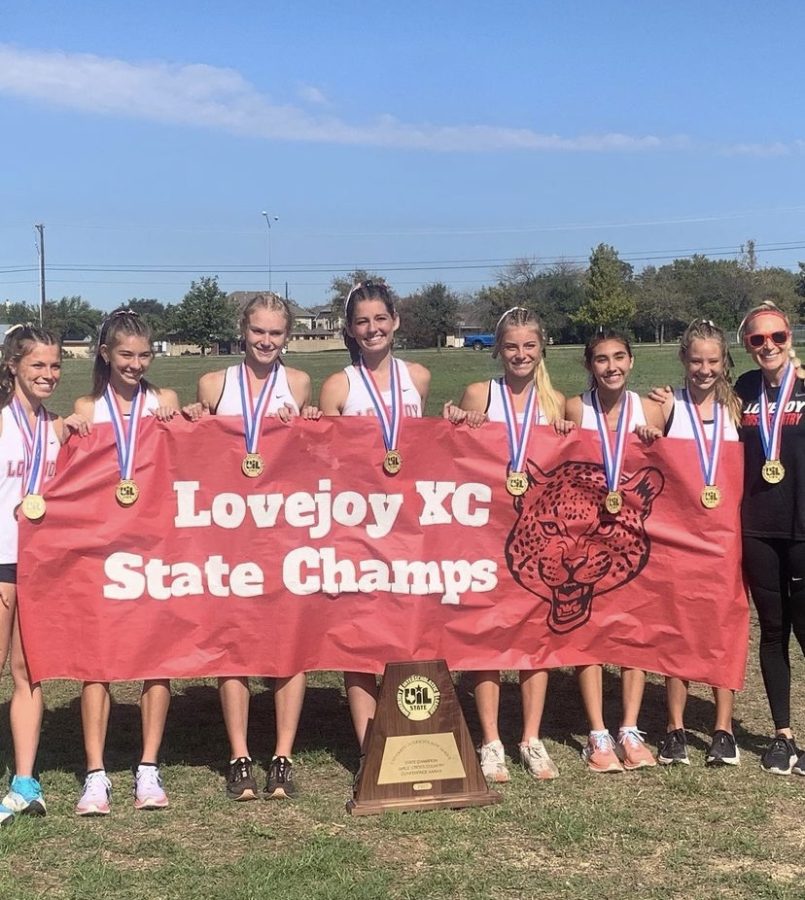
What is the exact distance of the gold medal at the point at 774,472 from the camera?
16.4 ft

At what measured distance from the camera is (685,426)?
5258 mm

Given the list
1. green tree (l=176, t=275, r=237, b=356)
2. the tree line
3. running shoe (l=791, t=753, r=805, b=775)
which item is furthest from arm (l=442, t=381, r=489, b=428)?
green tree (l=176, t=275, r=237, b=356)

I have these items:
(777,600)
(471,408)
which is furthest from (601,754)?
(471,408)

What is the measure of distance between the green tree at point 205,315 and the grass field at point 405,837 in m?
99.2

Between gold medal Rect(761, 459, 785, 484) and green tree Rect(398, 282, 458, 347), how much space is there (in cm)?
8136

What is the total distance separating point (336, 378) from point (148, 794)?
2.29 metres

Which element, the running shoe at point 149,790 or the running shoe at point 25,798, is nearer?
the running shoe at point 25,798

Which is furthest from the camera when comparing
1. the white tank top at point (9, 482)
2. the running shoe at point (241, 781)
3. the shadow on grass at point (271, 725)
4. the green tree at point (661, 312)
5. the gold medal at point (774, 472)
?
the green tree at point (661, 312)

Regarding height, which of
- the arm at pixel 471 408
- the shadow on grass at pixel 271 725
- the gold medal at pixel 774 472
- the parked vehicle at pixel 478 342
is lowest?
the shadow on grass at pixel 271 725

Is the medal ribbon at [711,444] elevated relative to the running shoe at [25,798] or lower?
elevated

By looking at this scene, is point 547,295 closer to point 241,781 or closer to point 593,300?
point 593,300

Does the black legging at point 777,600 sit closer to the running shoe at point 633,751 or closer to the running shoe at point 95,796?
the running shoe at point 633,751

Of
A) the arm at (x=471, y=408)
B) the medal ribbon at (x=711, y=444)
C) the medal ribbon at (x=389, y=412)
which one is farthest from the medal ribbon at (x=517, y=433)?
the medal ribbon at (x=711, y=444)

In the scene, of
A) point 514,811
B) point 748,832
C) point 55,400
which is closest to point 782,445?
point 748,832
